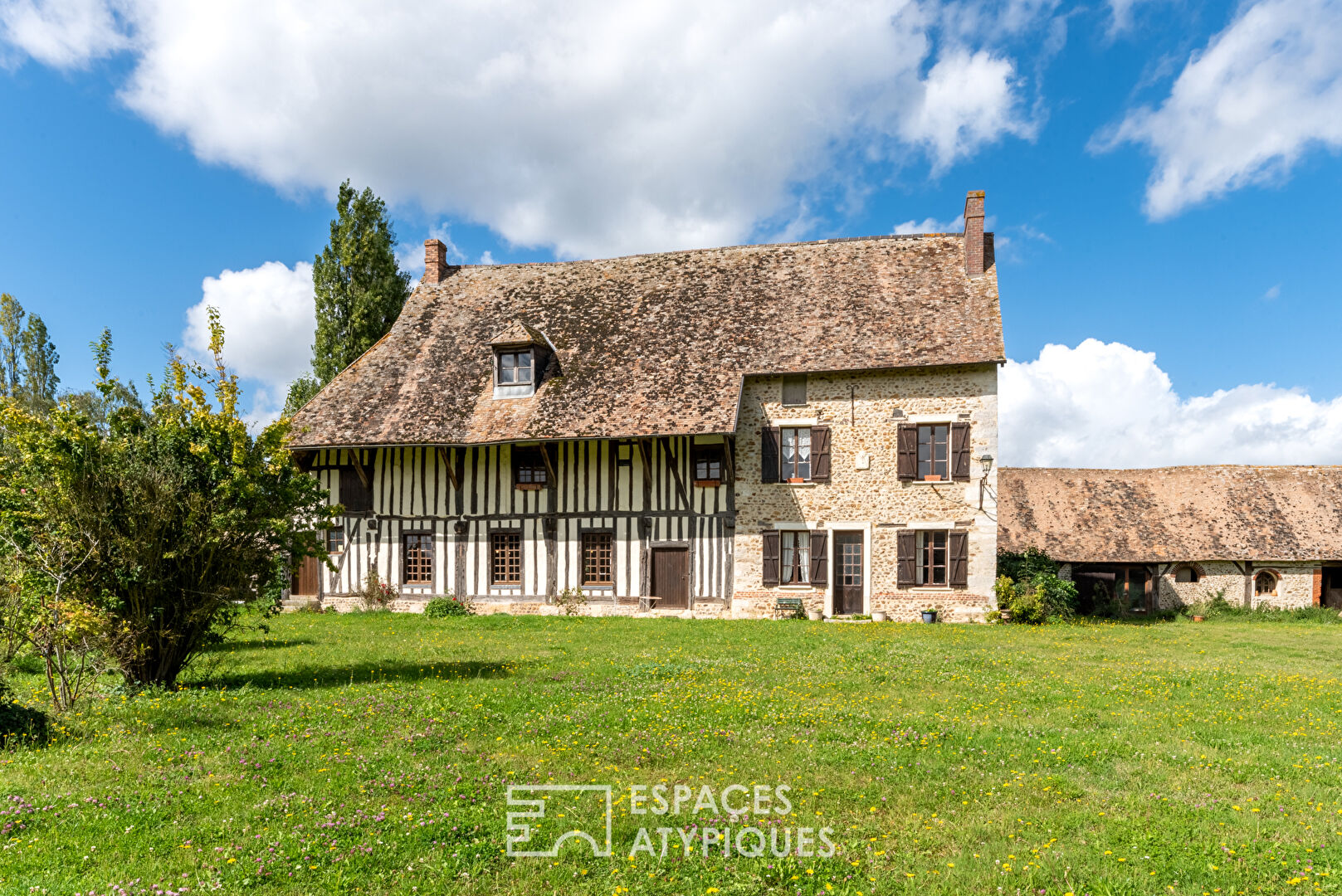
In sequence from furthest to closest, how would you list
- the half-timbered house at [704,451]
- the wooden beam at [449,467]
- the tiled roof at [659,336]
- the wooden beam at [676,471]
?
the wooden beam at [449,467] → the wooden beam at [676,471] → the tiled roof at [659,336] → the half-timbered house at [704,451]

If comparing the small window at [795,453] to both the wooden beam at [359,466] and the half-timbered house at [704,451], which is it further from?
the wooden beam at [359,466]

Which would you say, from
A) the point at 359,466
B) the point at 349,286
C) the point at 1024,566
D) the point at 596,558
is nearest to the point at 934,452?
the point at 1024,566

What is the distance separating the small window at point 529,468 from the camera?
19.8 meters

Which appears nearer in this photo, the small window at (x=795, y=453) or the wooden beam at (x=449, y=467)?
the small window at (x=795, y=453)

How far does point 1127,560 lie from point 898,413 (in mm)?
9083

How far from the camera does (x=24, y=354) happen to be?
3347cm

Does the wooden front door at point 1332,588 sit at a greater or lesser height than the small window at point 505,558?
lesser

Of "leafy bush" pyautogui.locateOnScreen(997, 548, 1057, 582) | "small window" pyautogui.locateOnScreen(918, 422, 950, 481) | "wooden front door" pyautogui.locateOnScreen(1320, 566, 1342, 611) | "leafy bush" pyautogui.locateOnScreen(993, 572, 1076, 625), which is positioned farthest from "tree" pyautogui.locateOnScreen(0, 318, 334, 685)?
"wooden front door" pyautogui.locateOnScreen(1320, 566, 1342, 611)

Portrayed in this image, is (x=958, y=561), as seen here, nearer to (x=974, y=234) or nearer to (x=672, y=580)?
(x=672, y=580)

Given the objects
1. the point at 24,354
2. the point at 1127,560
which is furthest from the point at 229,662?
the point at 24,354

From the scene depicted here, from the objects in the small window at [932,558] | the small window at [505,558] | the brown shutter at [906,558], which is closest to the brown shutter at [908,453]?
the brown shutter at [906,558]

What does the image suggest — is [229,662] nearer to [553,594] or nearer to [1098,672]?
[553,594]

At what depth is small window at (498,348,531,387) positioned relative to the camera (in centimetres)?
2034

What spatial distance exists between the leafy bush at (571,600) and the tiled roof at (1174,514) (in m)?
11.7
